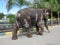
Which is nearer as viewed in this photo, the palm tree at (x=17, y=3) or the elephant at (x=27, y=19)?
the elephant at (x=27, y=19)

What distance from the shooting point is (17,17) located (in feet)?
51.8

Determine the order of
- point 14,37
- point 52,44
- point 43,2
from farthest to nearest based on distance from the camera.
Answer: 1. point 43,2
2. point 14,37
3. point 52,44

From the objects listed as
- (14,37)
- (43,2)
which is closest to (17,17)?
(14,37)

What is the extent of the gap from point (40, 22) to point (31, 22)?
1312 mm

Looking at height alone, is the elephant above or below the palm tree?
below

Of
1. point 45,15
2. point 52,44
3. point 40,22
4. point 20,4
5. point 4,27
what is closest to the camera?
point 52,44

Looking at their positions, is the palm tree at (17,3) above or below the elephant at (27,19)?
above

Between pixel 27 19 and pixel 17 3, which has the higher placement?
pixel 17 3

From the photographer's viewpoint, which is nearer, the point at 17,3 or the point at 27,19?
the point at 27,19

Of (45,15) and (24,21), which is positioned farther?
(45,15)

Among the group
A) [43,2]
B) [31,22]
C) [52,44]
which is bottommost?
[52,44]

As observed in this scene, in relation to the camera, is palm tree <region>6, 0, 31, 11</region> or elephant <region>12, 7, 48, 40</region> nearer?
A: elephant <region>12, 7, 48, 40</region>

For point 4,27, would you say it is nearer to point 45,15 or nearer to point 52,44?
point 45,15

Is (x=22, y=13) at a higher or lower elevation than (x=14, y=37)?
higher
